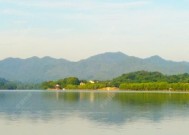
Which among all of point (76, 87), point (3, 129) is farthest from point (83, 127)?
point (76, 87)

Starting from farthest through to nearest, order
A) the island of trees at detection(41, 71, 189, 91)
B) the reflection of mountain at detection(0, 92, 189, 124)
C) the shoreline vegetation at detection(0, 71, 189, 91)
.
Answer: the island of trees at detection(41, 71, 189, 91) → the shoreline vegetation at detection(0, 71, 189, 91) → the reflection of mountain at detection(0, 92, 189, 124)

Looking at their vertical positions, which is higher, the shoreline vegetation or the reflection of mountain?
the shoreline vegetation

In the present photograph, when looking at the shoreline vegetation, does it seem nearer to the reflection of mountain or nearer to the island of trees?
the island of trees

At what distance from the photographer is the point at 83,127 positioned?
83.3 feet

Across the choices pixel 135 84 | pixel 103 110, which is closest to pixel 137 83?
pixel 135 84

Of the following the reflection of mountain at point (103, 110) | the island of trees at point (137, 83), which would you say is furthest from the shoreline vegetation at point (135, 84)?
the reflection of mountain at point (103, 110)

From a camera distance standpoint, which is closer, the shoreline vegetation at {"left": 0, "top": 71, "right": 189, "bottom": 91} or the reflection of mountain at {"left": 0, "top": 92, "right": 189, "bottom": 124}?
the reflection of mountain at {"left": 0, "top": 92, "right": 189, "bottom": 124}

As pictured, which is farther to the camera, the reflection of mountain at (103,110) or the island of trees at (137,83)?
the island of trees at (137,83)

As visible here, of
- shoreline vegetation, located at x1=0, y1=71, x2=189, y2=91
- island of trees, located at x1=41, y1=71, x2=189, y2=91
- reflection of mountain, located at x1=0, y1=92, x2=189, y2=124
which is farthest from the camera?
island of trees, located at x1=41, y1=71, x2=189, y2=91

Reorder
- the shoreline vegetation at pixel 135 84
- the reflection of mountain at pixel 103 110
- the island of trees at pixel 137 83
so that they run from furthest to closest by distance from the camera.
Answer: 1. the island of trees at pixel 137 83
2. the shoreline vegetation at pixel 135 84
3. the reflection of mountain at pixel 103 110

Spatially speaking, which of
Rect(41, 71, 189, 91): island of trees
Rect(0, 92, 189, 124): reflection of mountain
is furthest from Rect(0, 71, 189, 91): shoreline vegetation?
Rect(0, 92, 189, 124): reflection of mountain

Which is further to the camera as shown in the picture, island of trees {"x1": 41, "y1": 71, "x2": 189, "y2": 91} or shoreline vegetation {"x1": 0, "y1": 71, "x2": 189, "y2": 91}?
island of trees {"x1": 41, "y1": 71, "x2": 189, "y2": 91}

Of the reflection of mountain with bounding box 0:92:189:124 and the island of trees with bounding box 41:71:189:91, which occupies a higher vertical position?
the island of trees with bounding box 41:71:189:91

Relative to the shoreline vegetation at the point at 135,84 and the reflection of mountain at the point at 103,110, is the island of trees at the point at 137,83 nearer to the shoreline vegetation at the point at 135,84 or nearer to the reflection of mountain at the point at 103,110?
the shoreline vegetation at the point at 135,84
